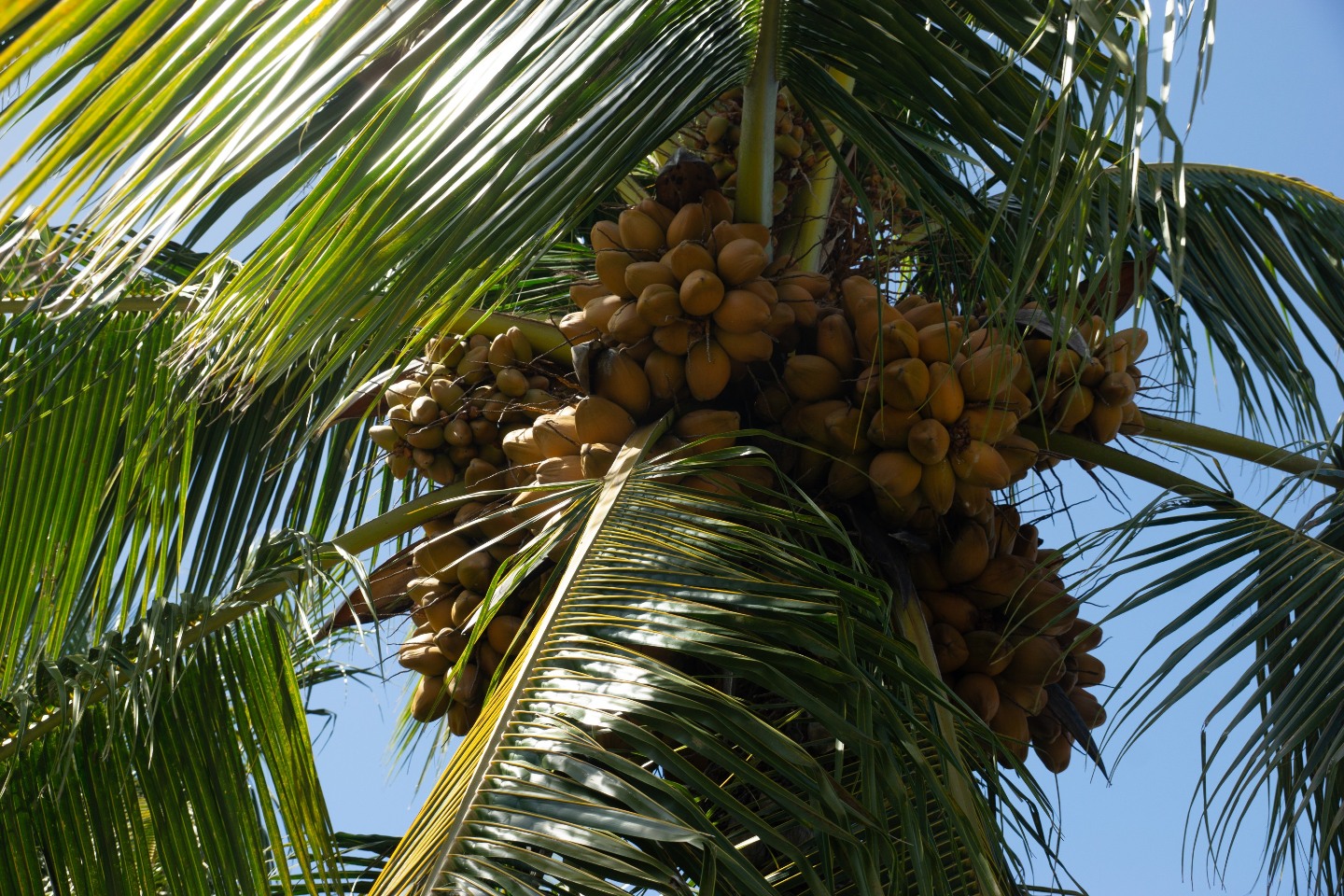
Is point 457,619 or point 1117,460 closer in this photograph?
point 457,619

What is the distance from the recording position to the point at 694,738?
4.54 feet

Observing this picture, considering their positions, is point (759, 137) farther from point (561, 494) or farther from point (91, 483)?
point (91, 483)

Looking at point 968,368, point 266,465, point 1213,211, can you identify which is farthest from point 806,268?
point 266,465

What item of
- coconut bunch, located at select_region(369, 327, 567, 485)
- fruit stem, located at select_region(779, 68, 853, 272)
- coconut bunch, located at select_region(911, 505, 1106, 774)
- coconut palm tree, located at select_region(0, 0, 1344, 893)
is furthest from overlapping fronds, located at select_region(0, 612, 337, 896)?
fruit stem, located at select_region(779, 68, 853, 272)

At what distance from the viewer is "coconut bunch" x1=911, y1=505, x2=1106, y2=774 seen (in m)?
2.07

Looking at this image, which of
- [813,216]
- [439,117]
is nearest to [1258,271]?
[813,216]

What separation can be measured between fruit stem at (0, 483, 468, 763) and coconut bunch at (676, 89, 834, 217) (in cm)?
85

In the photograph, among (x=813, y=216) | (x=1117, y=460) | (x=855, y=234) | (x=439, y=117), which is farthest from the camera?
(x=855, y=234)

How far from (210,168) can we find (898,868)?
99cm

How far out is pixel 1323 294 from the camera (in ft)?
→ 8.96

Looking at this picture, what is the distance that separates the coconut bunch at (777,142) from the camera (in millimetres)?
2510

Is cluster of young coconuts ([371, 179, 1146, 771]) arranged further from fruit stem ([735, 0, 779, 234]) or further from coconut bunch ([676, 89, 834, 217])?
coconut bunch ([676, 89, 834, 217])

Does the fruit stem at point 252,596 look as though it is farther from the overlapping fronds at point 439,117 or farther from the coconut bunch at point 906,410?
the coconut bunch at point 906,410

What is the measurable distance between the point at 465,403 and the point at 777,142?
800 millimetres
